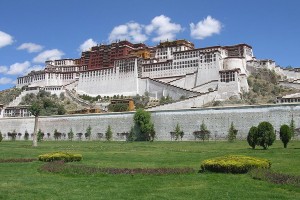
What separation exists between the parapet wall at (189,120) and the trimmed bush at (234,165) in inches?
971

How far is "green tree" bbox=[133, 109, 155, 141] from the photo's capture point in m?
45.8

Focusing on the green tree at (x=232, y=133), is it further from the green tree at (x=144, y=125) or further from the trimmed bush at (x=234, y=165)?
the trimmed bush at (x=234, y=165)

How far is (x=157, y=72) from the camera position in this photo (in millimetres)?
89875

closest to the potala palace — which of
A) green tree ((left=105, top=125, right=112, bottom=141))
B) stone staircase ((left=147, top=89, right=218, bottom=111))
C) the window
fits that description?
Result: the window

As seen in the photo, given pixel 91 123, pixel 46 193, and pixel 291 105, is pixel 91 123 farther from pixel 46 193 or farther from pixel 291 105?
pixel 46 193

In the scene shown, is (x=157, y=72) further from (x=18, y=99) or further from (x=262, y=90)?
(x=18, y=99)

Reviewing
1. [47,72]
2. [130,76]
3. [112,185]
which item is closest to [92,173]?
[112,185]

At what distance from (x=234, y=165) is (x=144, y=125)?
32309mm

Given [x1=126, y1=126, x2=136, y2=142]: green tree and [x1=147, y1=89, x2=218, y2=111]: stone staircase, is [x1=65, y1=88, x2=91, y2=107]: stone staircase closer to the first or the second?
[x1=147, y1=89, x2=218, y2=111]: stone staircase

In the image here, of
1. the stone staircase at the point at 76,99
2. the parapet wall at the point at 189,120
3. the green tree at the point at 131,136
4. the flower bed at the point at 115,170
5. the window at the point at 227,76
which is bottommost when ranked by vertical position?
the flower bed at the point at 115,170

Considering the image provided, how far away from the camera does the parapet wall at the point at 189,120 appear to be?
3831cm

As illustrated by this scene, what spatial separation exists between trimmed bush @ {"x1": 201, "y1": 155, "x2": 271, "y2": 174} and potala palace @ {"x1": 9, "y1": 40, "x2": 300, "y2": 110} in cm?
4644

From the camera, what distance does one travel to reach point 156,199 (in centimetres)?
988

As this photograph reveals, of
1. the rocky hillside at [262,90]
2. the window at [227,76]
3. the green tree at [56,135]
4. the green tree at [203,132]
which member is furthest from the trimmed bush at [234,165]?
the window at [227,76]
